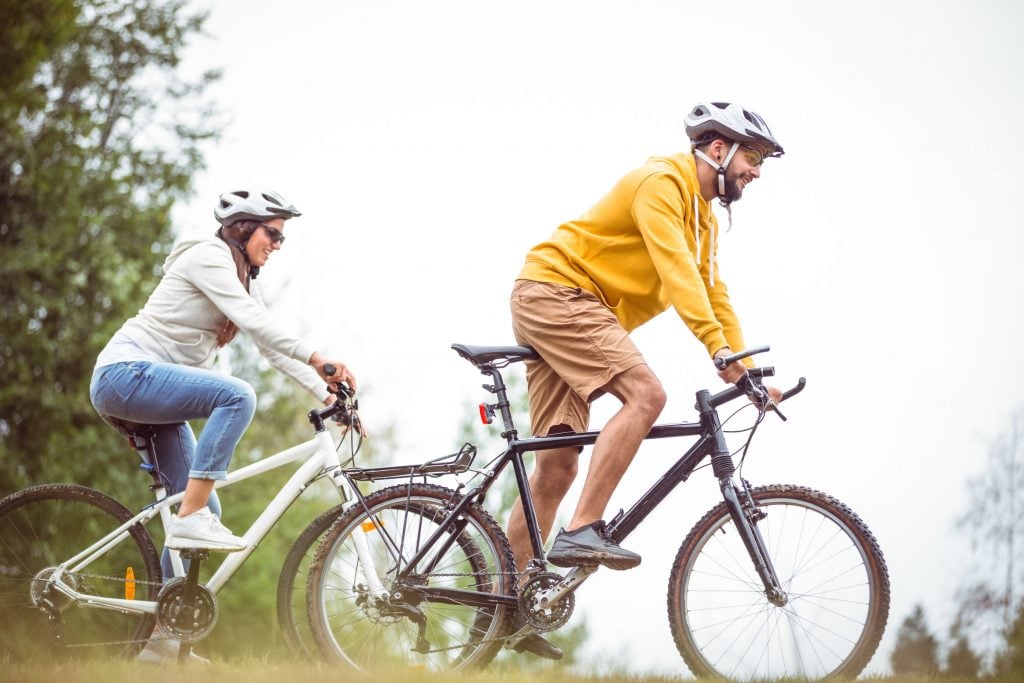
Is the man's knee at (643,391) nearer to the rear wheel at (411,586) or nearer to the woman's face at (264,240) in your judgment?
the rear wheel at (411,586)

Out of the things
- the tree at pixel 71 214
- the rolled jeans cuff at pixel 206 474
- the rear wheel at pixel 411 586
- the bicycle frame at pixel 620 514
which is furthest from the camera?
the tree at pixel 71 214

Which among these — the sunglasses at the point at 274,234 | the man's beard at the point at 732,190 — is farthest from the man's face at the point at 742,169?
the sunglasses at the point at 274,234

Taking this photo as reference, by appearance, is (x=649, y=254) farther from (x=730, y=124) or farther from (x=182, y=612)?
(x=182, y=612)

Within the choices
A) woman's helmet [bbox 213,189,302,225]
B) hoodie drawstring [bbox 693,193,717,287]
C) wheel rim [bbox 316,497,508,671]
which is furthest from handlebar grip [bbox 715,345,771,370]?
woman's helmet [bbox 213,189,302,225]

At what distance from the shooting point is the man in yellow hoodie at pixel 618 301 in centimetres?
426

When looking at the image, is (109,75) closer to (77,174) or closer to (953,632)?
(77,174)

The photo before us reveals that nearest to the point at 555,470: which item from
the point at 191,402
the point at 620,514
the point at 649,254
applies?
the point at 620,514

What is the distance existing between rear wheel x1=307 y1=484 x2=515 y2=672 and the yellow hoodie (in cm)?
115

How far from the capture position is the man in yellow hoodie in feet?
14.0

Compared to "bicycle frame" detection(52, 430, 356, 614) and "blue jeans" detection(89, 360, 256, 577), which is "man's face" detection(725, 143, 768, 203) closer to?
"bicycle frame" detection(52, 430, 356, 614)

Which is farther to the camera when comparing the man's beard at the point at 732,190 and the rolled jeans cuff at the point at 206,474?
the man's beard at the point at 732,190

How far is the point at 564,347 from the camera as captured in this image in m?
4.53

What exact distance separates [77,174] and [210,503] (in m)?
12.8

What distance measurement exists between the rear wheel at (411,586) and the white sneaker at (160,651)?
2.27 feet
